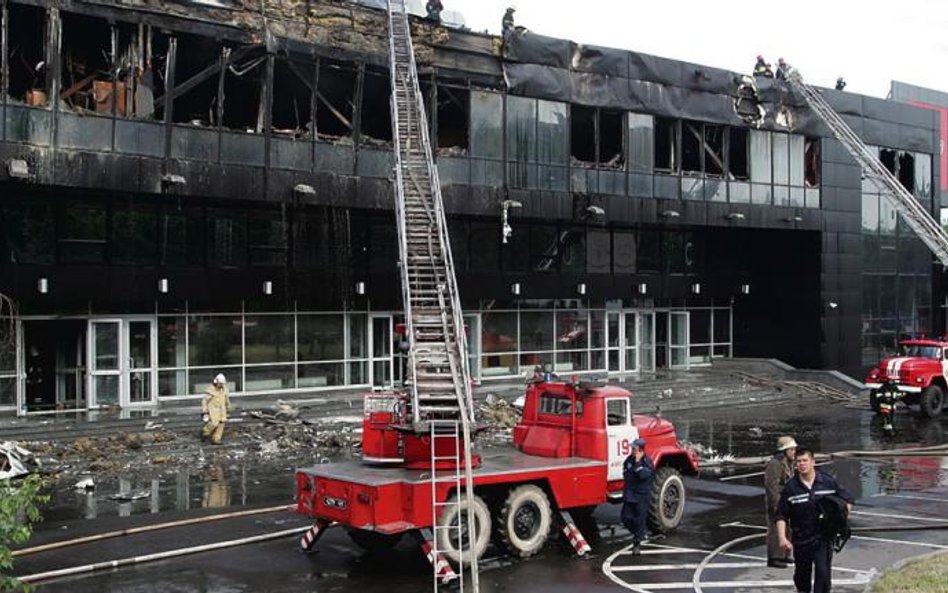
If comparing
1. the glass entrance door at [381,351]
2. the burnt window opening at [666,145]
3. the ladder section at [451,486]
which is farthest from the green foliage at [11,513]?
the burnt window opening at [666,145]

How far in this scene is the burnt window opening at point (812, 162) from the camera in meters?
40.6

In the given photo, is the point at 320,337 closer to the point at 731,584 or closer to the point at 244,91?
the point at 244,91

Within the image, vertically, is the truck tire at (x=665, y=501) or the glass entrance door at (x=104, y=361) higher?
the glass entrance door at (x=104, y=361)

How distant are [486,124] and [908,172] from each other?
22592 mm

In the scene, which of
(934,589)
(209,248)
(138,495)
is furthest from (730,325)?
(934,589)

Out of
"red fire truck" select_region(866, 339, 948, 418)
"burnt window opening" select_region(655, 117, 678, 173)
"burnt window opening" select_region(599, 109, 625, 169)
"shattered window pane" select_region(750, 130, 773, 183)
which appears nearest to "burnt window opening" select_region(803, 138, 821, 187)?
"shattered window pane" select_region(750, 130, 773, 183)

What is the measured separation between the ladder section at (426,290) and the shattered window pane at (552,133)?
29.1 feet

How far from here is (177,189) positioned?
82.4ft

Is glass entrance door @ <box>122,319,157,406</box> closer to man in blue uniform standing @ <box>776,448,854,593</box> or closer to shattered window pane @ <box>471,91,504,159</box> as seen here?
shattered window pane @ <box>471,91,504,159</box>

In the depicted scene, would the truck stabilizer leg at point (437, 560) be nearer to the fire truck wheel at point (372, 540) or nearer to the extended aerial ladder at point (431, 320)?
the extended aerial ladder at point (431, 320)

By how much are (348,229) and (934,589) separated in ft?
73.9

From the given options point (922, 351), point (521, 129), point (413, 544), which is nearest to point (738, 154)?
point (521, 129)

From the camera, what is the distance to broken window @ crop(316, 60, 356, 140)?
28.3 metres

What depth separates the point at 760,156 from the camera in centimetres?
3888
